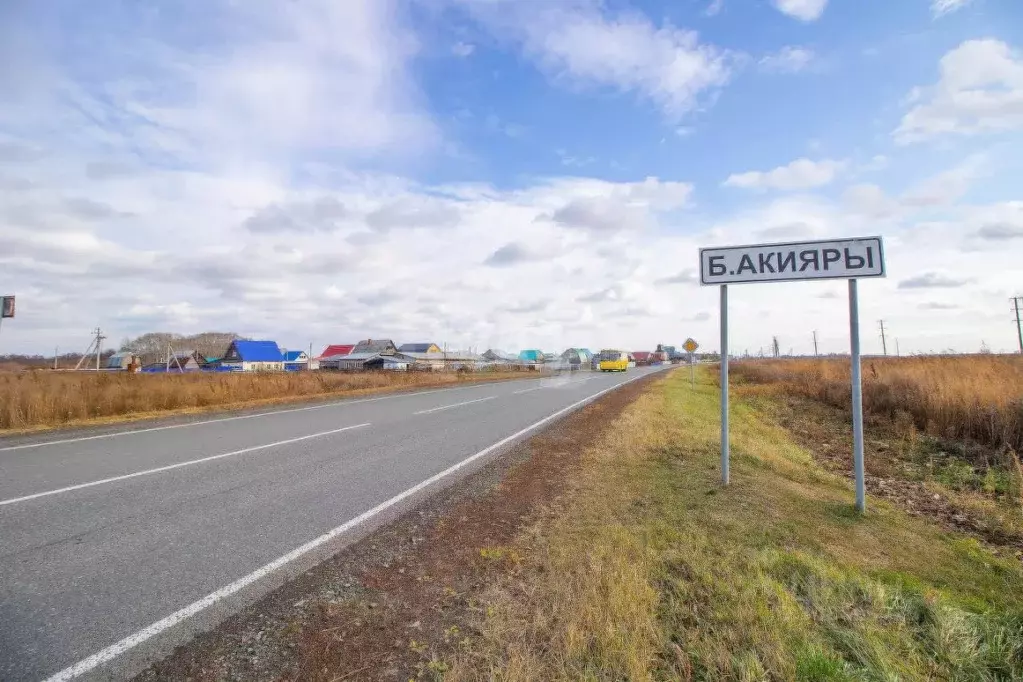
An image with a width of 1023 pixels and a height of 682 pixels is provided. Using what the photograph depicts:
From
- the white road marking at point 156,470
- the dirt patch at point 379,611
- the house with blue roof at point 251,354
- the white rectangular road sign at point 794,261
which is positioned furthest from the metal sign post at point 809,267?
the house with blue roof at point 251,354

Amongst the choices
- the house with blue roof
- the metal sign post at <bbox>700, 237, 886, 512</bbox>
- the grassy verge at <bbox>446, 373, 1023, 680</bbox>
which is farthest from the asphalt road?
the house with blue roof

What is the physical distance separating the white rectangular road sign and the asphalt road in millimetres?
4301

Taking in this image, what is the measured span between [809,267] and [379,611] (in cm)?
529

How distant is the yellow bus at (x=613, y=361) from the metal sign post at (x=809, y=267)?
154 ft

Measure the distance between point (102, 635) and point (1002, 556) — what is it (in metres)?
7.08

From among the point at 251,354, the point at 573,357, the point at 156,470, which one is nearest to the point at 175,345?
the point at 251,354

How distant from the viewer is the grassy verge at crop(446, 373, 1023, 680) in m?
2.69

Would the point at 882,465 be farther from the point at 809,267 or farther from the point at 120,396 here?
the point at 120,396

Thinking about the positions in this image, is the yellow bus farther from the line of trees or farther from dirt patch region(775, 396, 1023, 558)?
the line of trees

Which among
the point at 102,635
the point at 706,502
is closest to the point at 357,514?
the point at 102,635

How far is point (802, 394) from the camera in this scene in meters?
19.3

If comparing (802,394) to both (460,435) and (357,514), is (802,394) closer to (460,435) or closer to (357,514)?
(460,435)

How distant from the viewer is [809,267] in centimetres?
552

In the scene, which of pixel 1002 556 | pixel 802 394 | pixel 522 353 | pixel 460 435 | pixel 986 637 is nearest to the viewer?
pixel 986 637
